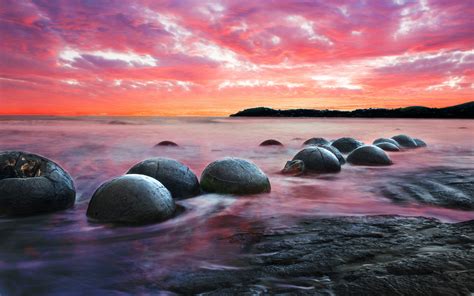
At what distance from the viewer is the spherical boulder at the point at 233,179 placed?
6.21 metres

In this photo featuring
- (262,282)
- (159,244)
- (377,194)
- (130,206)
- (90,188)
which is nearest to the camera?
(262,282)

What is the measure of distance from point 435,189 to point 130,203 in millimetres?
5264

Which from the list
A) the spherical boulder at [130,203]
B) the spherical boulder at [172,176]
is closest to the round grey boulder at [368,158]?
the spherical boulder at [172,176]

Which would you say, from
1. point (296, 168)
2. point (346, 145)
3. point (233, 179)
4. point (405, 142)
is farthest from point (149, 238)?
point (405, 142)

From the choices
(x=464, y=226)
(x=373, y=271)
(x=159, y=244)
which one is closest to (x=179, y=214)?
(x=159, y=244)

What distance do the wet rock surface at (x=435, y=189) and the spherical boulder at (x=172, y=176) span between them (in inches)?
126

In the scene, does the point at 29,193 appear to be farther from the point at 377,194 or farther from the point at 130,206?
the point at 377,194

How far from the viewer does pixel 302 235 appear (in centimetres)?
418

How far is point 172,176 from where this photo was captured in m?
6.04

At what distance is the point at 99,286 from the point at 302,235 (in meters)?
2.11

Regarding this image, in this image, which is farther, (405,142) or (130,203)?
(405,142)

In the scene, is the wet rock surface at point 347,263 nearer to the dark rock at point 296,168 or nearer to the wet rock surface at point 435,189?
the wet rock surface at point 435,189

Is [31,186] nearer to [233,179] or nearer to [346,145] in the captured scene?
[233,179]

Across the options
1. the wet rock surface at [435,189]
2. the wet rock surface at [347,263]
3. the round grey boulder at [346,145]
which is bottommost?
the wet rock surface at [435,189]
